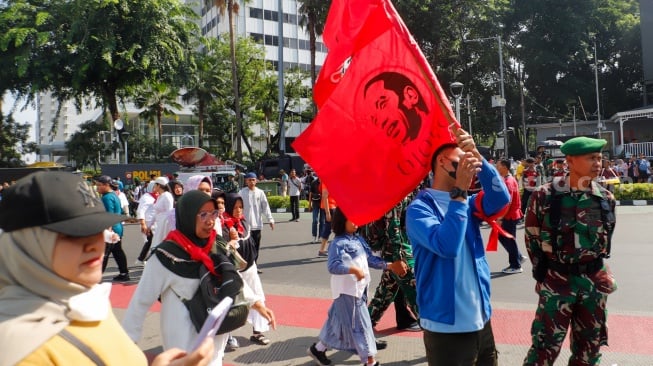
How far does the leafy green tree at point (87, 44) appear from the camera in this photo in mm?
31062

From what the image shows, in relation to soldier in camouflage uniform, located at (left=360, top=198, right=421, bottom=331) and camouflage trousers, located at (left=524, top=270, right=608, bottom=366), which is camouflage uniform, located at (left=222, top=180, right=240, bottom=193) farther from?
camouflage trousers, located at (left=524, top=270, right=608, bottom=366)

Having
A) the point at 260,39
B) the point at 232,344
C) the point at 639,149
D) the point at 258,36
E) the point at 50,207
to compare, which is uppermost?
the point at 258,36

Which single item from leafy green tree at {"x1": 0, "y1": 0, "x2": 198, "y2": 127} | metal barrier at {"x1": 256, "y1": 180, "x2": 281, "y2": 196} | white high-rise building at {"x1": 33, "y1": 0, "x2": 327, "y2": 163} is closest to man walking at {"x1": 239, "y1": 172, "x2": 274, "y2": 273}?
metal barrier at {"x1": 256, "y1": 180, "x2": 281, "y2": 196}

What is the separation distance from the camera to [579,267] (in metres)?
4.03

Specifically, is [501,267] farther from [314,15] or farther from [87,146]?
[87,146]

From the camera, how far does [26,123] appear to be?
39.4 meters

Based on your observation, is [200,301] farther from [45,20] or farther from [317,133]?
[45,20]

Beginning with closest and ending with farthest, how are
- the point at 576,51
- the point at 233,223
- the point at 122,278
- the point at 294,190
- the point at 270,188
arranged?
the point at 233,223
the point at 122,278
the point at 294,190
the point at 270,188
the point at 576,51

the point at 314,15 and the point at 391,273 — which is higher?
the point at 314,15

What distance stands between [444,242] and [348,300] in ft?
7.69

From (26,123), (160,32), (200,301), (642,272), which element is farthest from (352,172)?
(26,123)

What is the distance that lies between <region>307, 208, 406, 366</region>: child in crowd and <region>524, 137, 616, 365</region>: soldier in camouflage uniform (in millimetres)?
1431

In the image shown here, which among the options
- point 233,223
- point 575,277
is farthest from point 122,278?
point 575,277

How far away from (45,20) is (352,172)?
33004 mm
